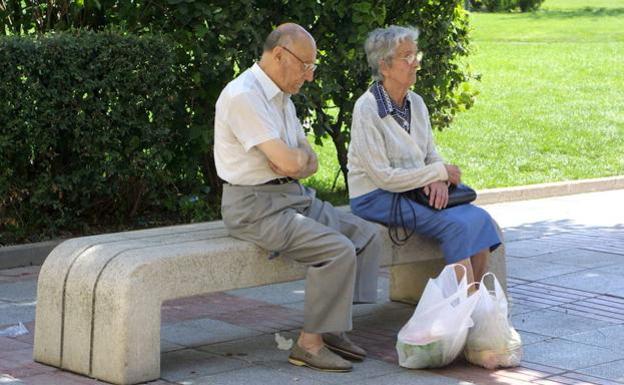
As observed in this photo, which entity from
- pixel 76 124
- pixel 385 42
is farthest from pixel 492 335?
pixel 76 124

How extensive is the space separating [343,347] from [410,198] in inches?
37.4

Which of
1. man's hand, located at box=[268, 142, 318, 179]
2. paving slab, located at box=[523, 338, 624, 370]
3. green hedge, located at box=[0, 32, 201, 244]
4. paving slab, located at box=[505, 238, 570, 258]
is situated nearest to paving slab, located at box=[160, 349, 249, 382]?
man's hand, located at box=[268, 142, 318, 179]

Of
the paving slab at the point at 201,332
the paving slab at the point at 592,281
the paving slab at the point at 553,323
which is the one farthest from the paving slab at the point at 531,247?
the paving slab at the point at 201,332

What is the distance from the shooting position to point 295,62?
589 centimetres

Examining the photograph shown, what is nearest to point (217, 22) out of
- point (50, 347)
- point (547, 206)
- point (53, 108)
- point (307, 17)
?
point (307, 17)

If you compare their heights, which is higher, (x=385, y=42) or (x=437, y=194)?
(x=385, y=42)

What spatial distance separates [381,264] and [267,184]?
36.0 inches

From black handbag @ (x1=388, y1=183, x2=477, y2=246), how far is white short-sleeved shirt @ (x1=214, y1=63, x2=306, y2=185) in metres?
0.76

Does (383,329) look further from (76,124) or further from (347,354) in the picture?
(76,124)

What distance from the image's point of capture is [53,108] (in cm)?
879

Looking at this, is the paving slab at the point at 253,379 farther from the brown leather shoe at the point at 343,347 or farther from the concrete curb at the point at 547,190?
the concrete curb at the point at 547,190

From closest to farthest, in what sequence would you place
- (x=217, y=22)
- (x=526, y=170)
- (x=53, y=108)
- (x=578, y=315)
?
(x=578, y=315)
(x=53, y=108)
(x=217, y=22)
(x=526, y=170)

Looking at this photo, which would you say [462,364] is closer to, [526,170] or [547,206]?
[547,206]

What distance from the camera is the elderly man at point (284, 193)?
5.79 metres
